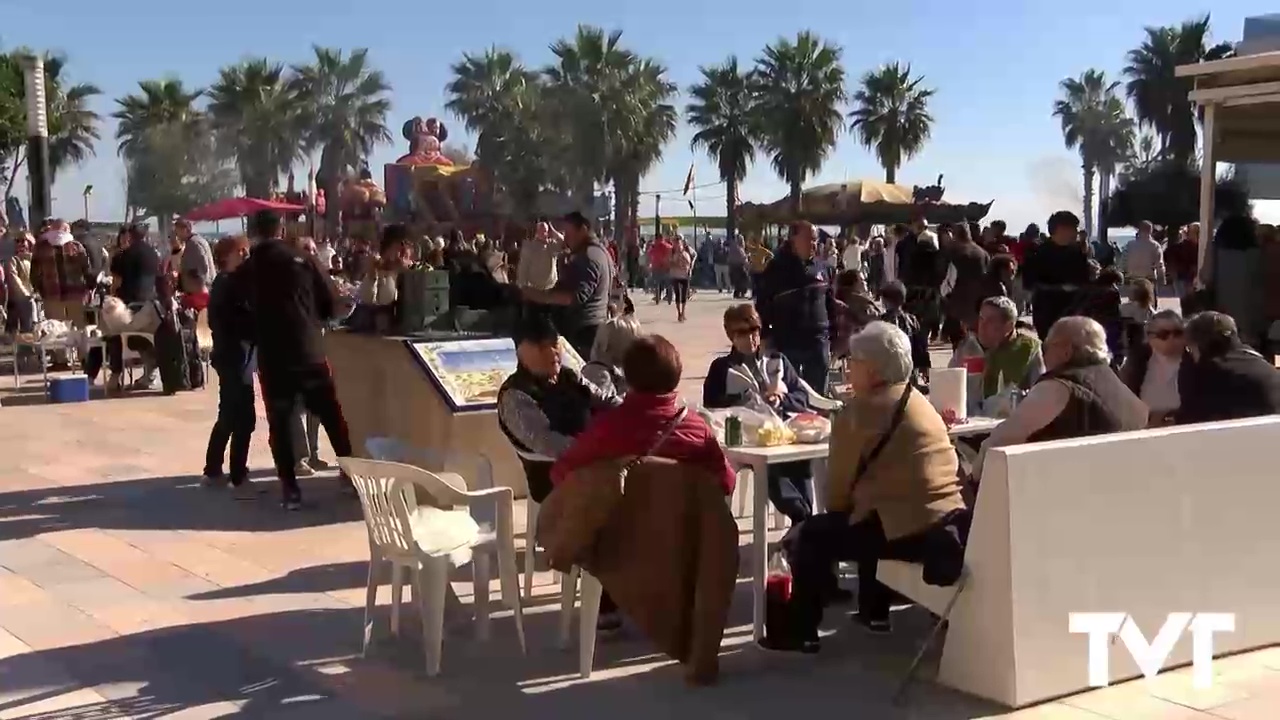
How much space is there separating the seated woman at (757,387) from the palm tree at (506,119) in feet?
120

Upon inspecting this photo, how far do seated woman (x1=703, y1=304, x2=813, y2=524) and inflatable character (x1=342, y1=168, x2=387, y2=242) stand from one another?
34015 mm

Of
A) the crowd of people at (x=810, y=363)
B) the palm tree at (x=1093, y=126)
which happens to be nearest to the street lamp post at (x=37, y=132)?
the crowd of people at (x=810, y=363)

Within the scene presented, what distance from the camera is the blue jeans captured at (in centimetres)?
805

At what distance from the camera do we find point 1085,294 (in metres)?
9.09

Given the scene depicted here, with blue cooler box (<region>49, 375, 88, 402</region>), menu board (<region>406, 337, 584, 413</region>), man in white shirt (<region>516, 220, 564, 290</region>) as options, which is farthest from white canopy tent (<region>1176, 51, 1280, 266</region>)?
Result: blue cooler box (<region>49, 375, 88, 402</region>)

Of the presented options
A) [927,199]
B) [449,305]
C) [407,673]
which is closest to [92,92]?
[927,199]

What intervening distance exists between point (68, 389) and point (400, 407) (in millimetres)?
6038

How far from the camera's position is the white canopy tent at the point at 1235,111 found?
30.3 feet

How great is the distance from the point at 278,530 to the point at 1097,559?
4.32 m

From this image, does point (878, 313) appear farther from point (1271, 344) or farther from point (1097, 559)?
point (1097, 559)

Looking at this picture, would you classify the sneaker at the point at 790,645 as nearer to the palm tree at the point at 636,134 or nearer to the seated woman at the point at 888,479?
the seated woman at the point at 888,479

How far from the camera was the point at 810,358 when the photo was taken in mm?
8078

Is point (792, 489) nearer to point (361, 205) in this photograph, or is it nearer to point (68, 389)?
point (68, 389)

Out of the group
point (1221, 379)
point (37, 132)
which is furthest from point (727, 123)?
point (1221, 379)
